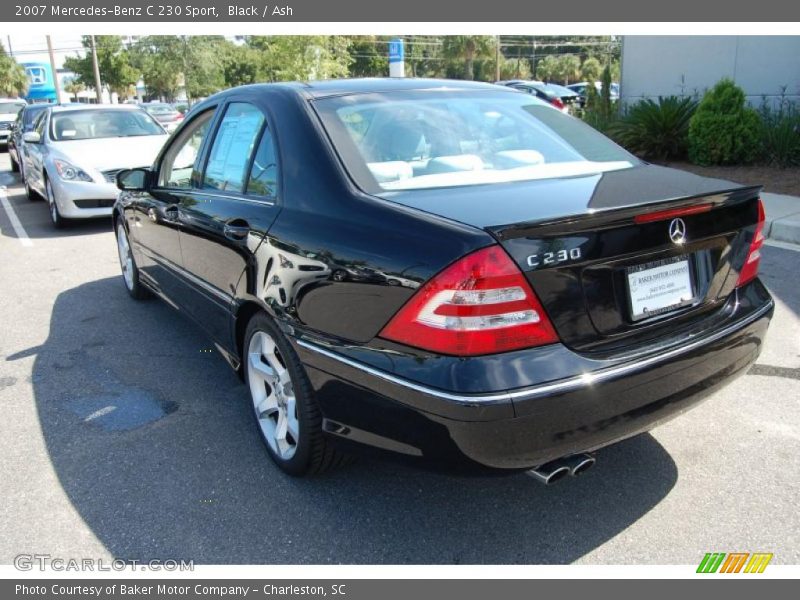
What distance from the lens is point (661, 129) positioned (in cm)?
1125

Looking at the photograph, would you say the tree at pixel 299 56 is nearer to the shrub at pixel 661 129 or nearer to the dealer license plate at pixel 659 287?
the shrub at pixel 661 129

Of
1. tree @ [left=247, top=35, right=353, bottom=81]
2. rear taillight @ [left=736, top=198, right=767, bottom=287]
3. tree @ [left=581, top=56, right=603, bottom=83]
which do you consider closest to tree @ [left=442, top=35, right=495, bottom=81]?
tree @ [left=581, top=56, right=603, bottom=83]

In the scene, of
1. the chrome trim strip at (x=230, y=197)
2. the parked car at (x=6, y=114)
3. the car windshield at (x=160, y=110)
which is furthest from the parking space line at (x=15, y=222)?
the parked car at (x=6, y=114)

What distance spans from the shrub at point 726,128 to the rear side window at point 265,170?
913 centimetres

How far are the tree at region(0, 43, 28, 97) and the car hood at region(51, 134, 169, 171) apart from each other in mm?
53112

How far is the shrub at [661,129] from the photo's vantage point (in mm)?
11211

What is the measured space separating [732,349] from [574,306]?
31.7 inches

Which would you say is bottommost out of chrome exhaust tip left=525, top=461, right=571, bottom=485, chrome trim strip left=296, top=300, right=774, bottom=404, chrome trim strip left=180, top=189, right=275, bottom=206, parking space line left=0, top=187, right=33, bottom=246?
parking space line left=0, top=187, right=33, bottom=246

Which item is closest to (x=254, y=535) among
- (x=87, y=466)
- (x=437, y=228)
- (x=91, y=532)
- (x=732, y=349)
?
(x=91, y=532)

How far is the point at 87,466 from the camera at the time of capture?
313 centimetres

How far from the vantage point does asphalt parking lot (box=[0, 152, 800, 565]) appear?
2510 millimetres

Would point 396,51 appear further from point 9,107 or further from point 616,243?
point 9,107

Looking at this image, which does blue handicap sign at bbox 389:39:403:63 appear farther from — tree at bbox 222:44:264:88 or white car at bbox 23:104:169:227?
tree at bbox 222:44:264:88

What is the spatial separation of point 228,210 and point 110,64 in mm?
47630
